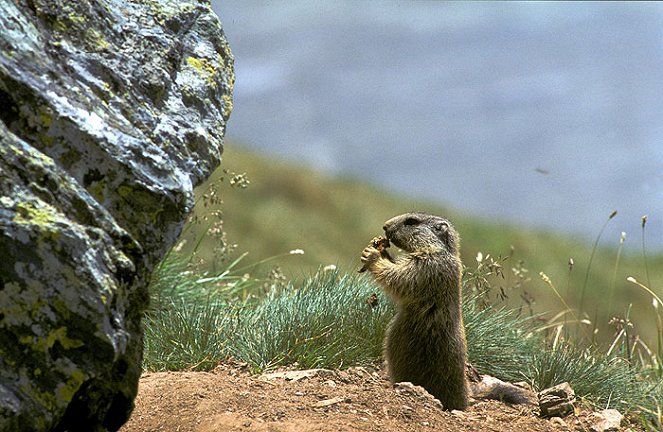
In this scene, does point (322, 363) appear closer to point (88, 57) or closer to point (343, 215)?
point (88, 57)

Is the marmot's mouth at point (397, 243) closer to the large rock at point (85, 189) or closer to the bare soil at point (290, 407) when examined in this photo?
the bare soil at point (290, 407)

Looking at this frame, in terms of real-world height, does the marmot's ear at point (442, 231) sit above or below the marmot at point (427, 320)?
above

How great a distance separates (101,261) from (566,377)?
14.6ft

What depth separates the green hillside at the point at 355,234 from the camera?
55.8ft

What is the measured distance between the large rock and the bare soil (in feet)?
2.64

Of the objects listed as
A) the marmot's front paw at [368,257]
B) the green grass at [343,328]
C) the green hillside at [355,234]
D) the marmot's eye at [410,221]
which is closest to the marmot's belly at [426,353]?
the green grass at [343,328]

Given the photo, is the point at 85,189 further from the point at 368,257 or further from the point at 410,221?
the point at 410,221

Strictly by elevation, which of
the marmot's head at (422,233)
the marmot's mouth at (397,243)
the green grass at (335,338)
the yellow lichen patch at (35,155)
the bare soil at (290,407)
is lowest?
the bare soil at (290,407)

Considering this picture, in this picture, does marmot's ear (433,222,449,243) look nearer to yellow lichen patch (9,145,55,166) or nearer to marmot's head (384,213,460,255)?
marmot's head (384,213,460,255)

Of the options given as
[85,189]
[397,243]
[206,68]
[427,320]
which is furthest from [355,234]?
[85,189]

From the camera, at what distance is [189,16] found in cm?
438

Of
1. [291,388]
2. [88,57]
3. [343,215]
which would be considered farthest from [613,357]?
[343,215]

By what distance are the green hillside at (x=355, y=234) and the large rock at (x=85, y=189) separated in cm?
1062

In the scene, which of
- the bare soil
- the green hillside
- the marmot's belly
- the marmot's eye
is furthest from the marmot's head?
the green hillside
